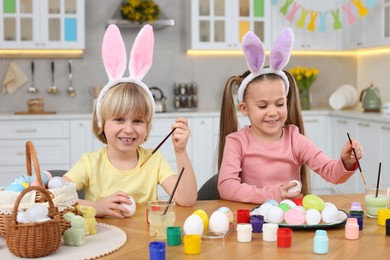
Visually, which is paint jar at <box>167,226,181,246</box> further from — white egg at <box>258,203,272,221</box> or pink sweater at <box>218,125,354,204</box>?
A: pink sweater at <box>218,125,354,204</box>

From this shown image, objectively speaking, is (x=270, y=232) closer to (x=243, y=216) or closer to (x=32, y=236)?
(x=243, y=216)

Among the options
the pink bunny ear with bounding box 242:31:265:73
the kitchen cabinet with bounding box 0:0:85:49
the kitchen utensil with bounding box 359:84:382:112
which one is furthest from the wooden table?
the kitchen cabinet with bounding box 0:0:85:49

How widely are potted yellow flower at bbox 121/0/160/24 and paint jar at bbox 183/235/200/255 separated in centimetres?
408

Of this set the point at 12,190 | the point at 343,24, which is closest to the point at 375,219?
the point at 12,190

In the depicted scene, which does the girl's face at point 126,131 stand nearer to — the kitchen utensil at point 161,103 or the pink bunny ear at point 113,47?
the pink bunny ear at point 113,47

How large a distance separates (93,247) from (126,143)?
664mm

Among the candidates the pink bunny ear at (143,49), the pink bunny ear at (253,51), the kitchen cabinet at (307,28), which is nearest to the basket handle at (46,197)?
the pink bunny ear at (143,49)

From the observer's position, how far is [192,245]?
1.62 metres

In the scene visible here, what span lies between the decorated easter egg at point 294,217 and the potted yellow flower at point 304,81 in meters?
3.99

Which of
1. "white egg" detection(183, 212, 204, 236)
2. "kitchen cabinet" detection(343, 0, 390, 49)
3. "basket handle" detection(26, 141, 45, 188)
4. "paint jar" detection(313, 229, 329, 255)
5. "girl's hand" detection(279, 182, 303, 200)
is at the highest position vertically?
"kitchen cabinet" detection(343, 0, 390, 49)

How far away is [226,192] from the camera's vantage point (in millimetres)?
2365

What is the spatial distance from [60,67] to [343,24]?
244cm

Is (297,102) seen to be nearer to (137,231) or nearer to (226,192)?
(226,192)

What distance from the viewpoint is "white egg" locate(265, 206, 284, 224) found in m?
1.87
